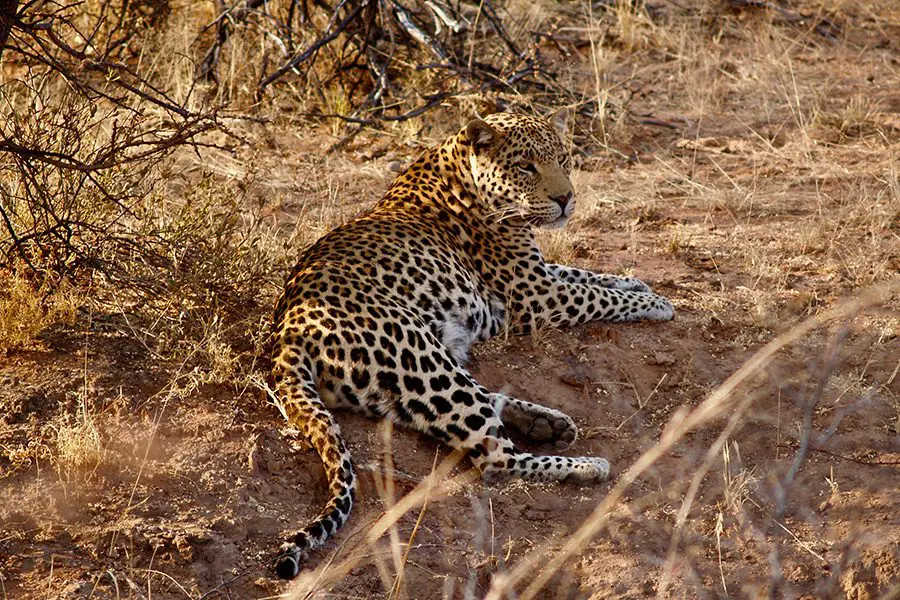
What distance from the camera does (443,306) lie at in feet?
21.0

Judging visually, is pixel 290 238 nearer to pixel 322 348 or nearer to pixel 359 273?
pixel 359 273

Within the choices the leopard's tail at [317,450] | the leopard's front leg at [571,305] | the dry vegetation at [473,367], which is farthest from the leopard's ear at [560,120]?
the leopard's tail at [317,450]

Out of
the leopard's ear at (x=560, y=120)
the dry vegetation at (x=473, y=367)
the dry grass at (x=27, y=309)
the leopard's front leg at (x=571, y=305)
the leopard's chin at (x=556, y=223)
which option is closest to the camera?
the dry vegetation at (x=473, y=367)

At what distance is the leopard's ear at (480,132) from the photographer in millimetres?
6957

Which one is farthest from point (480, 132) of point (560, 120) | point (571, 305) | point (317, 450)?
point (560, 120)

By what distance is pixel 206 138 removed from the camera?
31.0 feet

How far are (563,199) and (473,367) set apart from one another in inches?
47.7

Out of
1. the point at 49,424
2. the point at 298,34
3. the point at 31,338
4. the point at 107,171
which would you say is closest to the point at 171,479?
the point at 49,424

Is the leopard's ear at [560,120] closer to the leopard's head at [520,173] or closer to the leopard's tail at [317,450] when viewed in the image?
the leopard's head at [520,173]

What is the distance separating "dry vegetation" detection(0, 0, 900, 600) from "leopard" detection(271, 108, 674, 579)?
13 centimetres

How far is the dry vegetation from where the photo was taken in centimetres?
492

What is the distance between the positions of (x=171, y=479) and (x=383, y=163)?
15.5 feet

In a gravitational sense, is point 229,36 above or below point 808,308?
above

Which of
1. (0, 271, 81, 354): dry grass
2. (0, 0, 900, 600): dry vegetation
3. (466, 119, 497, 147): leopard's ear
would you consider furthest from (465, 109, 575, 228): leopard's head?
(0, 271, 81, 354): dry grass
